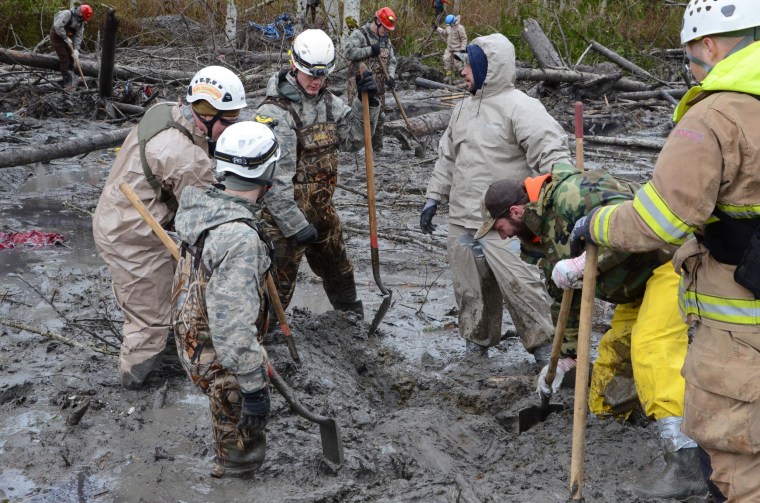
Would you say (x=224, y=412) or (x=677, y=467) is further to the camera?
(x=224, y=412)

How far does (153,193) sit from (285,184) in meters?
0.95

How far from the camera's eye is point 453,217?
19.0 feet

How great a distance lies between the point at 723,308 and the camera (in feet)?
9.62

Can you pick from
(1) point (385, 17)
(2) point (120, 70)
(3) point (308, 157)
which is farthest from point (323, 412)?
(2) point (120, 70)

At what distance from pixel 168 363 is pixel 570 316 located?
261 centimetres

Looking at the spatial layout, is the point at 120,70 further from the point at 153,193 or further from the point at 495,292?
the point at 495,292

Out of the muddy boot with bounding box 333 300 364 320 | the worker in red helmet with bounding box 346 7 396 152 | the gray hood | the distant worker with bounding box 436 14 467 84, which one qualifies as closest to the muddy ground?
the muddy boot with bounding box 333 300 364 320

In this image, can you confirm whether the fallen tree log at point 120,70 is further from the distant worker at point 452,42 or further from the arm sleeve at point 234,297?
the arm sleeve at point 234,297

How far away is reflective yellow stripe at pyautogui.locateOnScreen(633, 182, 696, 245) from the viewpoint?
9.26 ft

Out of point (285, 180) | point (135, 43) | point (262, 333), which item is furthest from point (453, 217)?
point (135, 43)

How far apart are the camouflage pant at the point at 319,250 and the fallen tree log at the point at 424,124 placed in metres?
6.19

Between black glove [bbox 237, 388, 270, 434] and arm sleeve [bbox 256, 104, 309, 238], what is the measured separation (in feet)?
6.06

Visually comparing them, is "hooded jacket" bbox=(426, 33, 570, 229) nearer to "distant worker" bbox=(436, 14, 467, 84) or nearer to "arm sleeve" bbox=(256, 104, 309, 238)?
"arm sleeve" bbox=(256, 104, 309, 238)

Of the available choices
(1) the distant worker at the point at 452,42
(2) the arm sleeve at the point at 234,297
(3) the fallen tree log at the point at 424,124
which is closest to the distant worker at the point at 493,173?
(2) the arm sleeve at the point at 234,297
